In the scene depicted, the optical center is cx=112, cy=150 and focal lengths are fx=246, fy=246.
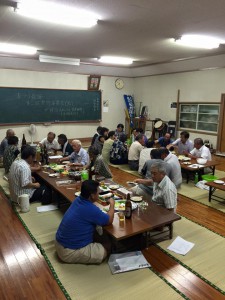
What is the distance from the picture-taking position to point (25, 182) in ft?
13.9

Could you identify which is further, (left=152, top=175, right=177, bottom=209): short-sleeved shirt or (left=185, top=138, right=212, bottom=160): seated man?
(left=185, top=138, right=212, bottom=160): seated man

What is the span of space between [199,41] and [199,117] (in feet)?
13.0

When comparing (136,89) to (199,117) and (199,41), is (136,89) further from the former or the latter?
(199,41)

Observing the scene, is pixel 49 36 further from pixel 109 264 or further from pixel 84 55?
pixel 109 264

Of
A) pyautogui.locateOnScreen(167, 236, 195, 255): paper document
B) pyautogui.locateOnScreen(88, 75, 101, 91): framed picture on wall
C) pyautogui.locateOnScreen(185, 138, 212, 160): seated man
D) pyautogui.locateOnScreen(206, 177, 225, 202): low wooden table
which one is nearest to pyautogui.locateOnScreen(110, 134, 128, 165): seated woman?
pyautogui.locateOnScreen(185, 138, 212, 160): seated man

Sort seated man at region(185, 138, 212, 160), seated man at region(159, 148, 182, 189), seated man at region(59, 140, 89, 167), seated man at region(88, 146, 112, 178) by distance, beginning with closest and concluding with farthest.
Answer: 1. seated man at region(88, 146, 112, 178)
2. seated man at region(159, 148, 182, 189)
3. seated man at region(59, 140, 89, 167)
4. seated man at region(185, 138, 212, 160)

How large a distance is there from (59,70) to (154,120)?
14.3ft

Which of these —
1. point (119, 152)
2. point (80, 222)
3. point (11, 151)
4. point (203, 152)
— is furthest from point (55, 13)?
point (203, 152)

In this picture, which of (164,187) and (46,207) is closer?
(164,187)

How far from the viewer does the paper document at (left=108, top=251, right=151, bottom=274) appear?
2873mm

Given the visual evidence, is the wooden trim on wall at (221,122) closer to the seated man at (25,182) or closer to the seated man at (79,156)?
the seated man at (79,156)

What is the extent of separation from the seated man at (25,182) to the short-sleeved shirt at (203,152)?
379cm

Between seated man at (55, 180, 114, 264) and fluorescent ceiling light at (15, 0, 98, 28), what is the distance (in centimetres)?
270

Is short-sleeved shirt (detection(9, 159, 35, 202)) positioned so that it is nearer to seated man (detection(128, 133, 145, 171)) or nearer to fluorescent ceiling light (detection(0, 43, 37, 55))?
seated man (detection(128, 133, 145, 171))
